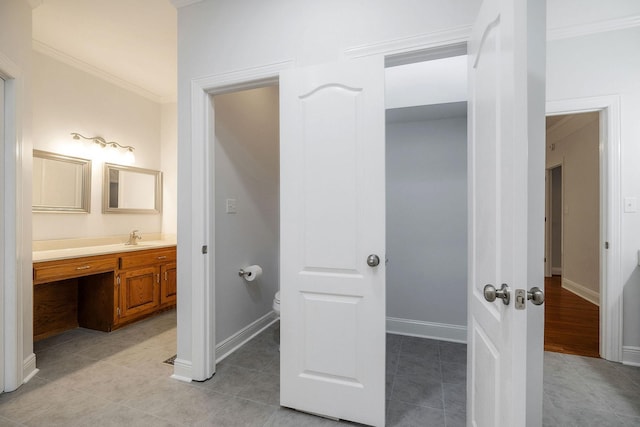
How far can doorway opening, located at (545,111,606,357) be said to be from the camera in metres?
3.14

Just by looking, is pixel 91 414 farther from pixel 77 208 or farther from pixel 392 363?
pixel 77 208

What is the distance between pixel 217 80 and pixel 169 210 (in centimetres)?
251

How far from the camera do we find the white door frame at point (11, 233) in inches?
70.6

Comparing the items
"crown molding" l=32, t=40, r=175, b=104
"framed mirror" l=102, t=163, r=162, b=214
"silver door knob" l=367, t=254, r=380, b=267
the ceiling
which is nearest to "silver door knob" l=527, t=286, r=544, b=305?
"silver door knob" l=367, t=254, r=380, b=267

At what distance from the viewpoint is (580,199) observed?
3996 millimetres

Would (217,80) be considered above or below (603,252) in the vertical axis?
above

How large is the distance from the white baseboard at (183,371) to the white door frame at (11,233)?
0.94 metres

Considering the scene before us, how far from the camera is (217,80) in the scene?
1883 millimetres

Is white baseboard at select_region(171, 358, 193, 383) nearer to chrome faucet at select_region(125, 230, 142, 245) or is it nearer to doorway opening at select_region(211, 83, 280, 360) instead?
doorway opening at select_region(211, 83, 280, 360)

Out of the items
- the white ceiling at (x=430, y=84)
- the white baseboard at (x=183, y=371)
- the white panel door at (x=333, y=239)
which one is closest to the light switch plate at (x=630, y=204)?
the white ceiling at (x=430, y=84)

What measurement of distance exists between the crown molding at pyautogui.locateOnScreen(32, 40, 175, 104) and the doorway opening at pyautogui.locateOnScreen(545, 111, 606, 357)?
16.6 feet

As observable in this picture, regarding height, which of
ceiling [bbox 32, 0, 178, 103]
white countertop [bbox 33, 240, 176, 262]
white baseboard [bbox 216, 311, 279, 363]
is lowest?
white baseboard [bbox 216, 311, 279, 363]

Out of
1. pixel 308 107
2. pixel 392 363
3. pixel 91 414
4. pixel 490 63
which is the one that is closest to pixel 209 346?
pixel 91 414

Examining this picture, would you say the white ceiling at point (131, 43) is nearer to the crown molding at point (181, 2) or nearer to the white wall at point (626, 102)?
the crown molding at point (181, 2)
